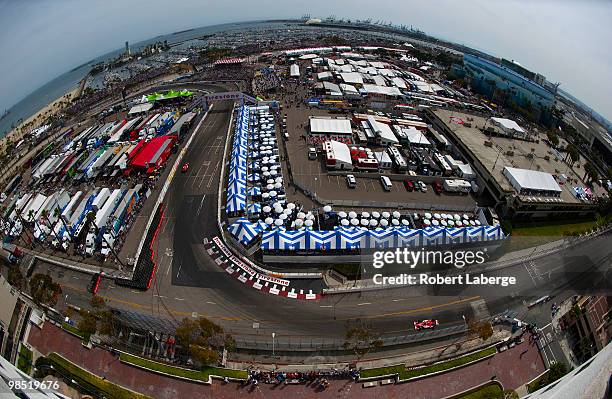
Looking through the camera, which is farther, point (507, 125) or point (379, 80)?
point (379, 80)

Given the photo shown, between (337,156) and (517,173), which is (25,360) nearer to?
(337,156)

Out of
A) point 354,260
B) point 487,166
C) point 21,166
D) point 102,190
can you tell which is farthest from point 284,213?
point 21,166

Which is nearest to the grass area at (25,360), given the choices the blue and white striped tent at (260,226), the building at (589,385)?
the blue and white striped tent at (260,226)

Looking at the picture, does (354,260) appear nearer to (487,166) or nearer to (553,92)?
(487,166)

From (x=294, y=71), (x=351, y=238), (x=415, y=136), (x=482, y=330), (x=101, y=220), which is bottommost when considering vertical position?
(x=482, y=330)

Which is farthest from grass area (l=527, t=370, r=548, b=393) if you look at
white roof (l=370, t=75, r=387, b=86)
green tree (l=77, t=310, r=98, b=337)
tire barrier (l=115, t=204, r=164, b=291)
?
white roof (l=370, t=75, r=387, b=86)

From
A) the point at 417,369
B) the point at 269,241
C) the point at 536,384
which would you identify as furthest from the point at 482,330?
the point at 269,241

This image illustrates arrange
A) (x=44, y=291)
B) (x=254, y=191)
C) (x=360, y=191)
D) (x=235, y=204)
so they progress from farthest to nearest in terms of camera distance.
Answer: (x=360, y=191)
(x=254, y=191)
(x=235, y=204)
(x=44, y=291)
